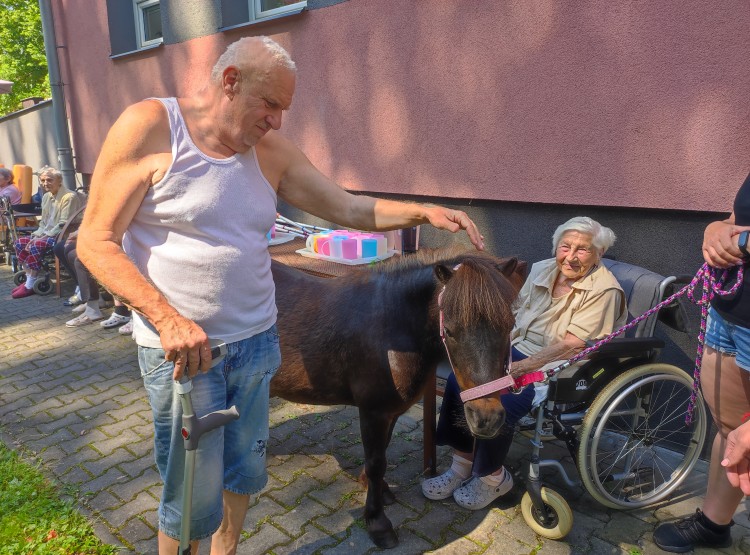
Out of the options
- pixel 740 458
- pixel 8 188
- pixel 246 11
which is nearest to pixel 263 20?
pixel 246 11

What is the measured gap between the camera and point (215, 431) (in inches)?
67.3

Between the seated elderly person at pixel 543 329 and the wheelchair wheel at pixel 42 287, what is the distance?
21.0ft

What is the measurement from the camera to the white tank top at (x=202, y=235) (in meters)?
1.52

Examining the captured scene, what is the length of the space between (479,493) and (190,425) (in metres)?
1.83

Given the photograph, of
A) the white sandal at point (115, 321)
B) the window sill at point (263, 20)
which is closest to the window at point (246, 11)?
the window sill at point (263, 20)

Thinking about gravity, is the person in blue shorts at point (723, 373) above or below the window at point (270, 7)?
below

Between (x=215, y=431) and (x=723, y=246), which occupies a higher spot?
(x=723, y=246)

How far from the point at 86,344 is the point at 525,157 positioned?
4564 mm

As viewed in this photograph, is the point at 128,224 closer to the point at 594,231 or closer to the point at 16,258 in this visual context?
the point at 594,231

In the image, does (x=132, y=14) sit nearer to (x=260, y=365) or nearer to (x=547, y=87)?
(x=547, y=87)

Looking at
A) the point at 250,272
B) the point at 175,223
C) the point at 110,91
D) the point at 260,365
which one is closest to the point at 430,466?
the point at 260,365

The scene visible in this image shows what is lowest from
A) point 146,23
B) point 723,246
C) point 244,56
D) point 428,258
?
point 428,258

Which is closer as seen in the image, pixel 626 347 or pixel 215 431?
pixel 215 431

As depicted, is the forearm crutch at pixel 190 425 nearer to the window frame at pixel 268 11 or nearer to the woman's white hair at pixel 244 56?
the woman's white hair at pixel 244 56
